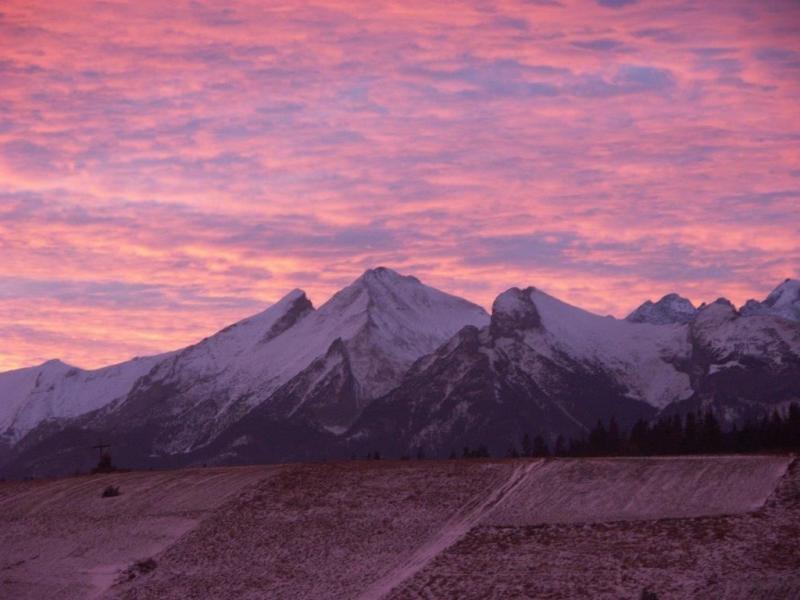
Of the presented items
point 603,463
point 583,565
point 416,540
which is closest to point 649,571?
point 583,565

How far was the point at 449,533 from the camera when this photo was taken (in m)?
85.6

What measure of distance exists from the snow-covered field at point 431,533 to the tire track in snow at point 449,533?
0.14 m

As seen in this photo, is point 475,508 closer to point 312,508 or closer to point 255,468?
point 312,508

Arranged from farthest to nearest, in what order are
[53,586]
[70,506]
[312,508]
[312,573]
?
[70,506] < [312,508] < [53,586] < [312,573]

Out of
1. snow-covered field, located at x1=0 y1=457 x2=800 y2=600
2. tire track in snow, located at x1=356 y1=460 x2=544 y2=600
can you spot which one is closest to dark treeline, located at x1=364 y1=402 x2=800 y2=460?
snow-covered field, located at x1=0 y1=457 x2=800 y2=600

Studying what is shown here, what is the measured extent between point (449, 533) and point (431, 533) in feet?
3.77

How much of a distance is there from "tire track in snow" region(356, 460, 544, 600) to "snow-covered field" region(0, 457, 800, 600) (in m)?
0.14

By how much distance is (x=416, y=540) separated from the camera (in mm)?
85188

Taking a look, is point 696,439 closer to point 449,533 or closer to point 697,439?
point 697,439

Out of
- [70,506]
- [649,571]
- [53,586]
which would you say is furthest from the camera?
[70,506]

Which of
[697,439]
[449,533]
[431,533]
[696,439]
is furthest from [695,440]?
[449,533]

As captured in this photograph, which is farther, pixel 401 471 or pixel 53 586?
pixel 401 471

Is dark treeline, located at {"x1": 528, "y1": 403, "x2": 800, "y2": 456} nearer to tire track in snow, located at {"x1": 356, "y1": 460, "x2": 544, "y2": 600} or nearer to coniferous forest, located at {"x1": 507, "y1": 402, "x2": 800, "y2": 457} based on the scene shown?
coniferous forest, located at {"x1": 507, "y1": 402, "x2": 800, "y2": 457}

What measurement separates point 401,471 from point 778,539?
3340 centimetres
